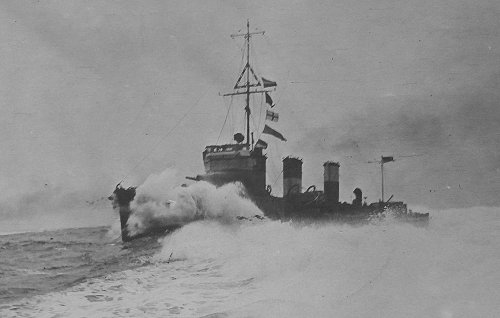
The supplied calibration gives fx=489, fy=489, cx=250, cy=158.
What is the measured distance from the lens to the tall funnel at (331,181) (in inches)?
930

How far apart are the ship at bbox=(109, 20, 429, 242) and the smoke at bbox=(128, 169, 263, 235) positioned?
0.47m

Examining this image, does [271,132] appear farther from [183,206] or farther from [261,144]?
[183,206]

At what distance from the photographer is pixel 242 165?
79.4ft

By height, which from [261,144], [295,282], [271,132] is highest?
[271,132]

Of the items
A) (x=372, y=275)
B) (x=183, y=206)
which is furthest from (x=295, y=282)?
(x=183, y=206)

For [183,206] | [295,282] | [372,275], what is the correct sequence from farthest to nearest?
[183,206]
[295,282]
[372,275]

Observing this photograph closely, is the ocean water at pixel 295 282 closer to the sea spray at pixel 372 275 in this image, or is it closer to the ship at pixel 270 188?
the sea spray at pixel 372 275

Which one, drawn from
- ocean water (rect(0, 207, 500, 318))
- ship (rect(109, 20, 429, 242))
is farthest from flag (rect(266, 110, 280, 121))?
ocean water (rect(0, 207, 500, 318))

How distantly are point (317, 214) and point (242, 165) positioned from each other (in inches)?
182

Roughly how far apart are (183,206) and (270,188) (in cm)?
547

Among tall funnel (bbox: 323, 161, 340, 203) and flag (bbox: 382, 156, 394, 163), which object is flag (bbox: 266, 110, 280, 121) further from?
flag (bbox: 382, 156, 394, 163)

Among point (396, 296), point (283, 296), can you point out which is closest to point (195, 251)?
point (283, 296)

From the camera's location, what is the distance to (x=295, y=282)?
7824mm

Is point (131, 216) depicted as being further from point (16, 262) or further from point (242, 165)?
point (16, 262)
